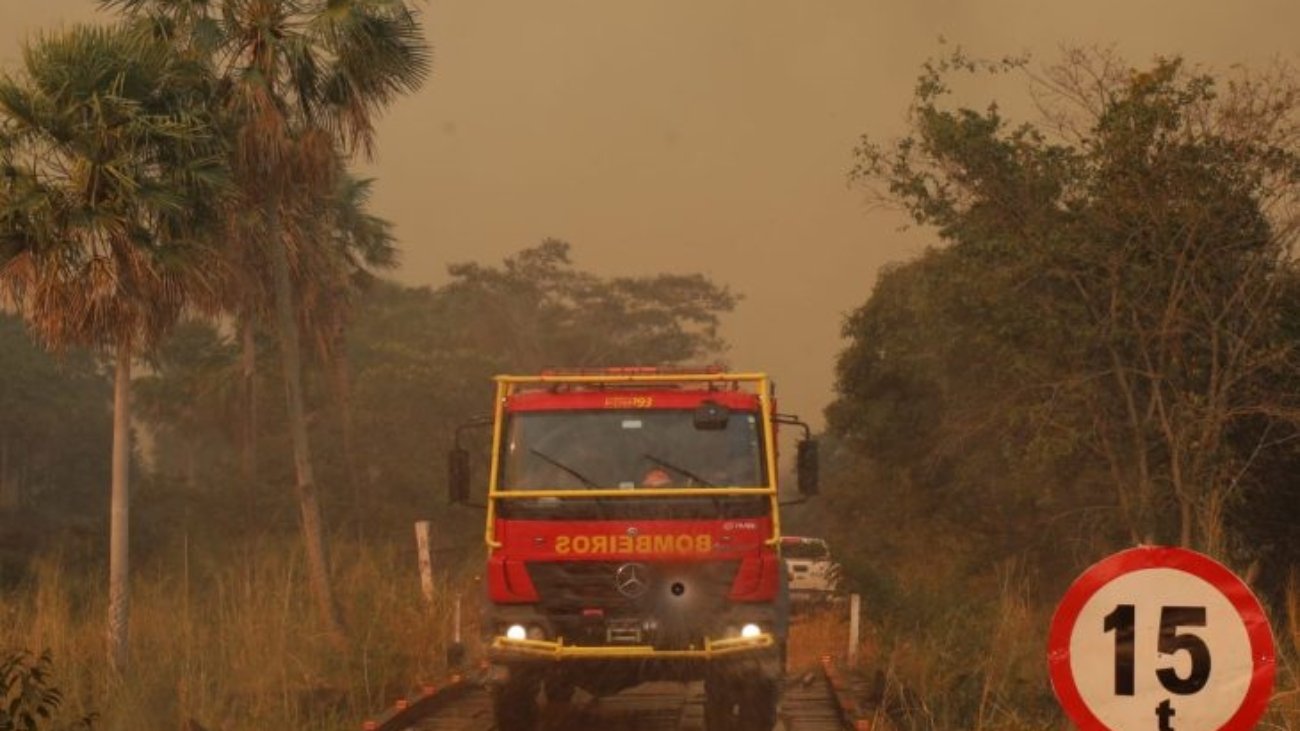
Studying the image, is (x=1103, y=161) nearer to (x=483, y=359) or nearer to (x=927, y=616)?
(x=927, y=616)

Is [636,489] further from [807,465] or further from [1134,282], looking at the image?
[1134,282]

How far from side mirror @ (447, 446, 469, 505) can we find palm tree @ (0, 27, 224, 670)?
6.25m

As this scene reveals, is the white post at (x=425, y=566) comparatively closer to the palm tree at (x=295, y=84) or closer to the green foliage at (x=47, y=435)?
the palm tree at (x=295, y=84)

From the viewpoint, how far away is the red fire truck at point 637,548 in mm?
12938

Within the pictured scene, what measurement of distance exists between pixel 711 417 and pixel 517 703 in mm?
2731

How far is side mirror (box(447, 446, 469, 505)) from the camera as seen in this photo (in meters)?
14.0

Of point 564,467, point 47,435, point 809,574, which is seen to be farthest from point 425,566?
point 47,435

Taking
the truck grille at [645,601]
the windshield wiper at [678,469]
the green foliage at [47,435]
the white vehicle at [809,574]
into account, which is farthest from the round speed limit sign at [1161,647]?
the green foliage at [47,435]

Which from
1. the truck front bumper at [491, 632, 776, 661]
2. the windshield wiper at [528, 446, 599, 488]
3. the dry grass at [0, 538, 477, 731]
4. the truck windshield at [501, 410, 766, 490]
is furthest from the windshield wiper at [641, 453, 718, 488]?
the dry grass at [0, 538, 477, 731]

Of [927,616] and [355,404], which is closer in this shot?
[927,616]

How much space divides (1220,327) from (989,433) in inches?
257

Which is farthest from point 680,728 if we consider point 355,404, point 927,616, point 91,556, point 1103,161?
point 355,404

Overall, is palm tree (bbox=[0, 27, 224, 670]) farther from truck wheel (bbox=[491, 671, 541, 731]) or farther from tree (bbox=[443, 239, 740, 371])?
tree (bbox=[443, 239, 740, 371])

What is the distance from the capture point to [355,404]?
5081cm
